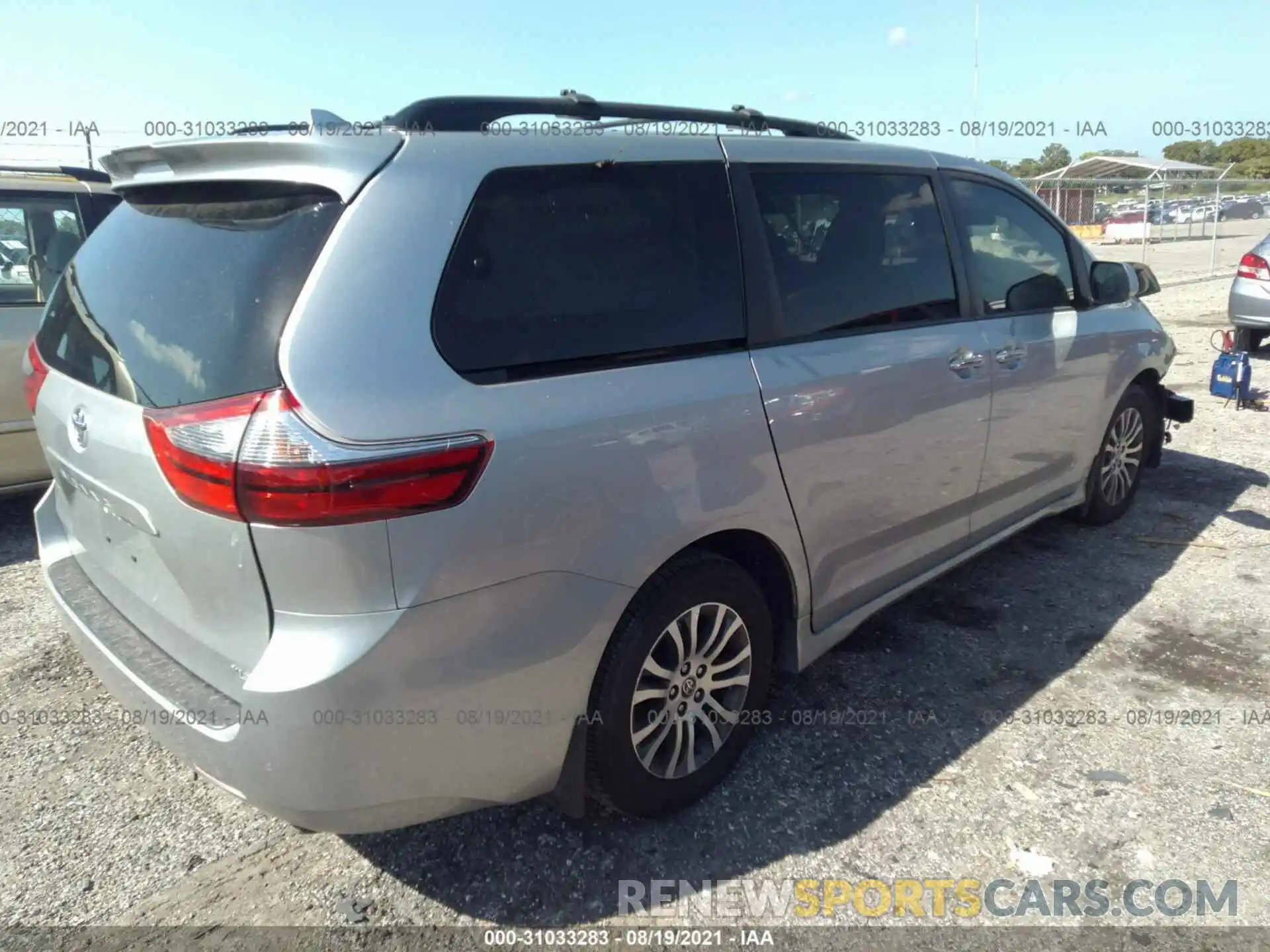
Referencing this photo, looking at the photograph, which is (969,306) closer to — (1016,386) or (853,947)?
(1016,386)

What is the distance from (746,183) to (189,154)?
1.52m

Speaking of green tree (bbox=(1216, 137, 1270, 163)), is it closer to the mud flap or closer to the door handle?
the door handle

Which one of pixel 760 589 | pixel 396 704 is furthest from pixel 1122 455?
pixel 396 704

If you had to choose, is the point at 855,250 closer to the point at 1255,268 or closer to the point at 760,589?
the point at 760,589

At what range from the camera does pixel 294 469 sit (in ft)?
5.71

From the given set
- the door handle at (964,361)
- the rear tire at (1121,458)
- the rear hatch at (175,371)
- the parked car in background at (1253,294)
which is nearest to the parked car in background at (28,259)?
the rear hatch at (175,371)

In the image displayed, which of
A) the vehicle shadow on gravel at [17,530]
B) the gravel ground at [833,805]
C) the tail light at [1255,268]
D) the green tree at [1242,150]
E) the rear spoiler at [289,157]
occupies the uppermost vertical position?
the green tree at [1242,150]

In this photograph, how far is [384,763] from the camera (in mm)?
1923

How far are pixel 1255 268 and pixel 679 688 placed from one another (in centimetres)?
979

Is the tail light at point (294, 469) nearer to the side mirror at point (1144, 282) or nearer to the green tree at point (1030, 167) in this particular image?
the side mirror at point (1144, 282)

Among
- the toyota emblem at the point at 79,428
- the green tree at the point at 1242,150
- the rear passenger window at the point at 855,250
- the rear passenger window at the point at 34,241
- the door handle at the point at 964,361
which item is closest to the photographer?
the toyota emblem at the point at 79,428

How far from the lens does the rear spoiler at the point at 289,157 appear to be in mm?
1953

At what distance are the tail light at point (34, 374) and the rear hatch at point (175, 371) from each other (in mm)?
122

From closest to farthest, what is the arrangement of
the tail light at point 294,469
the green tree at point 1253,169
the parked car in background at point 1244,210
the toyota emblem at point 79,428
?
the tail light at point 294,469, the toyota emblem at point 79,428, the parked car in background at point 1244,210, the green tree at point 1253,169
